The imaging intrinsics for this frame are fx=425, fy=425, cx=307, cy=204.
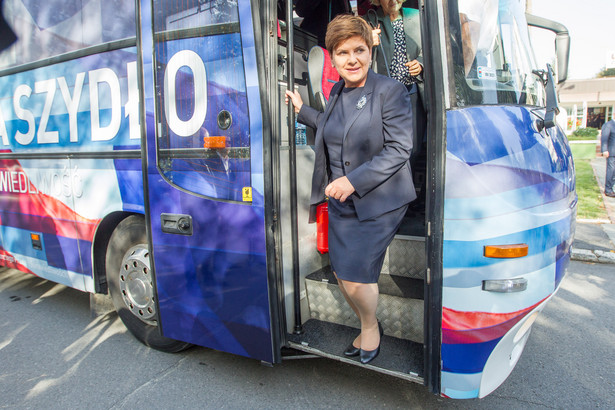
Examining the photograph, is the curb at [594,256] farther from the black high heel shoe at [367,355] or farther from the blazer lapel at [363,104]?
the blazer lapel at [363,104]

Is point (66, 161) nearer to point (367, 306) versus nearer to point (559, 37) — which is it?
point (367, 306)

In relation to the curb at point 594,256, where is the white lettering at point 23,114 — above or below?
above

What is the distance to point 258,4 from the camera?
2.35m

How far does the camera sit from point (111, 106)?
3223mm

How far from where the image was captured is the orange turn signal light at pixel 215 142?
252cm

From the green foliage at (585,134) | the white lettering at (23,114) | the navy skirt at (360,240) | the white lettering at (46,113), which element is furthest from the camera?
the green foliage at (585,134)

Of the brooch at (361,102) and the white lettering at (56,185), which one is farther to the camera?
the white lettering at (56,185)

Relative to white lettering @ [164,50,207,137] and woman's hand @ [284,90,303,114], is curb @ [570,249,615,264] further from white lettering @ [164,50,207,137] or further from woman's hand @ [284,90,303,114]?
white lettering @ [164,50,207,137]

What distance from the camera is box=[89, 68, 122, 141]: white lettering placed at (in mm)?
3184

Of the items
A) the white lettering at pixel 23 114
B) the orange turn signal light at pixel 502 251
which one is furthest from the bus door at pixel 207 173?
the white lettering at pixel 23 114

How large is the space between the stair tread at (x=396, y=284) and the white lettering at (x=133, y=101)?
163cm

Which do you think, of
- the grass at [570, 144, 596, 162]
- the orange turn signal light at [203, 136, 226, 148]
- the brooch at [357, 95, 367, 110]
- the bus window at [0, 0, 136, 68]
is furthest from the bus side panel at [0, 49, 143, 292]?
the grass at [570, 144, 596, 162]

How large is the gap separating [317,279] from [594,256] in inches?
175

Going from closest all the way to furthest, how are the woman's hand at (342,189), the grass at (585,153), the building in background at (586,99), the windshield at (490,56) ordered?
the windshield at (490,56) → the woman's hand at (342,189) → the grass at (585,153) → the building in background at (586,99)
